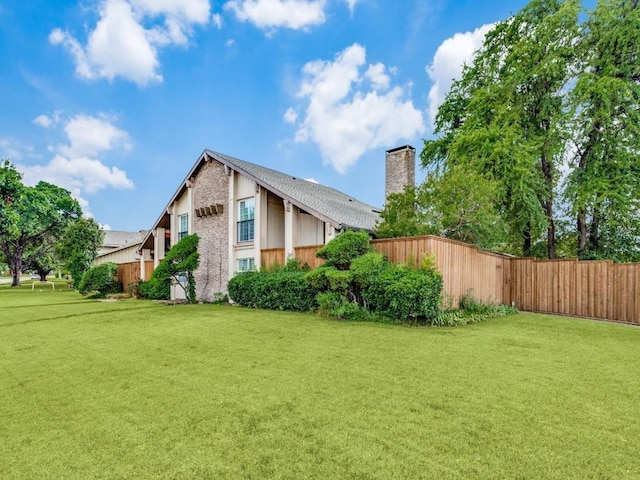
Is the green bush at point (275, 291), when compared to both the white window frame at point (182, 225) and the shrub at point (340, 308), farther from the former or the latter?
the white window frame at point (182, 225)

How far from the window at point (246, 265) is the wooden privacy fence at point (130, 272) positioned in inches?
323

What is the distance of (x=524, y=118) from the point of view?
16.0m

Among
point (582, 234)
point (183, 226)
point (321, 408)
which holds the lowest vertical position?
point (321, 408)

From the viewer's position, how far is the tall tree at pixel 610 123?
13688 millimetres

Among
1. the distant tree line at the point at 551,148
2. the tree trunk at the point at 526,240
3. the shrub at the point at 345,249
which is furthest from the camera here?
the tree trunk at the point at 526,240

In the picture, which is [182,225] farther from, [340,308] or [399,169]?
[340,308]

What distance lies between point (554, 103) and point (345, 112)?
9.47 m

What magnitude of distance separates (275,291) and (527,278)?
938cm

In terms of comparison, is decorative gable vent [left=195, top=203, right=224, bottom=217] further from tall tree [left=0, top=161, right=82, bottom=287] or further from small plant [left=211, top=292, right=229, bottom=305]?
tall tree [left=0, top=161, right=82, bottom=287]

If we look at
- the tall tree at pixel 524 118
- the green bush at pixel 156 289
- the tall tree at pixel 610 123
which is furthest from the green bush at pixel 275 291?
the tall tree at pixel 610 123

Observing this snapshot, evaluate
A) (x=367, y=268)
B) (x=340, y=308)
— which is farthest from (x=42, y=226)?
(x=367, y=268)

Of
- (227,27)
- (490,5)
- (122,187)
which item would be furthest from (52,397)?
(122,187)

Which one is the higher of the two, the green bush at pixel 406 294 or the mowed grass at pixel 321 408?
the green bush at pixel 406 294

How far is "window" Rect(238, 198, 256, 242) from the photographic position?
589 inches
